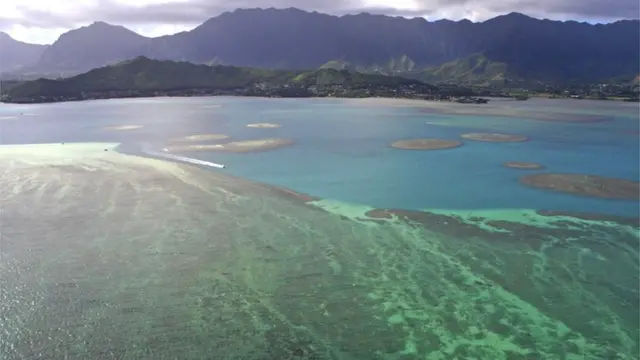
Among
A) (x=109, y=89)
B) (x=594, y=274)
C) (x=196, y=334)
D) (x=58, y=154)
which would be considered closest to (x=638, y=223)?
(x=594, y=274)

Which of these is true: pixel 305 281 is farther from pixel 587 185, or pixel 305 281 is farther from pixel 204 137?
pixel 204 137

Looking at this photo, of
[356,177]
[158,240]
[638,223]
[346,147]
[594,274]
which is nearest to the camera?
[594,274]

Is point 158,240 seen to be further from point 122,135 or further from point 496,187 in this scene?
point 122,135

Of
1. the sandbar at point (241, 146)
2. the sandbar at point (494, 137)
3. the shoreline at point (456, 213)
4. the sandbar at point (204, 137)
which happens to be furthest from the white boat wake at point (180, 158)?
the sandbar at point (494, 137)

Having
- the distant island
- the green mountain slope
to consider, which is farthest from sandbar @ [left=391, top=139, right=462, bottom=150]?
the green mountain slope

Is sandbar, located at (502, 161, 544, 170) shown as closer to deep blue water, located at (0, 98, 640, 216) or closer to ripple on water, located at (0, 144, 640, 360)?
deep blue water, located at (0, 98, 640, 216)

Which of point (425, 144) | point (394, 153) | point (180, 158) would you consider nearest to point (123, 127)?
point (180, 158)

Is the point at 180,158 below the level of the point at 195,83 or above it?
below
